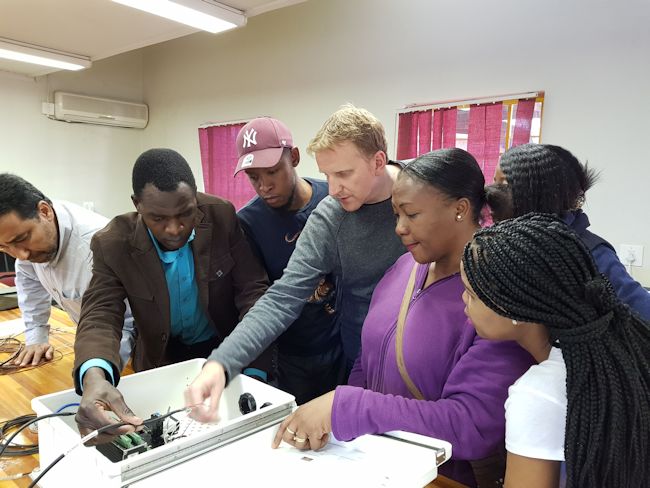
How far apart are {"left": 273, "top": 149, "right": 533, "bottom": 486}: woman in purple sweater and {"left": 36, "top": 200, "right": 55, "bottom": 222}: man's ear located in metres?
1.18

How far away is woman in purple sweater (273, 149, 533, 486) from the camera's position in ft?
2.64

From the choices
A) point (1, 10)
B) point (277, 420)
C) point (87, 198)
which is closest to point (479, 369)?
point (277, 420)

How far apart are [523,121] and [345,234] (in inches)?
74.7

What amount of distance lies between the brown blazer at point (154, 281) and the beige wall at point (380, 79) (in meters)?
2.01

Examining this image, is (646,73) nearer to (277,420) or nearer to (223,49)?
(277,420)

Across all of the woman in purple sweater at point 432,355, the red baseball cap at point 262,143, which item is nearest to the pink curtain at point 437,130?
the red baseball cap at point 262,143

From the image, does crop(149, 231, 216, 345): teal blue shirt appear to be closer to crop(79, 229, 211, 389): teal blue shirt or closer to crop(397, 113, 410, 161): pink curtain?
crop(79, 229, 211, 389): teal blue shirt

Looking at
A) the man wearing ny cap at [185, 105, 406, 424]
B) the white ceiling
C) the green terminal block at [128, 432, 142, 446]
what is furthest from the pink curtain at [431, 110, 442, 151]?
the green terminal block at [128, 432, 142, 446]

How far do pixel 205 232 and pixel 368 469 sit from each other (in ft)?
2.86

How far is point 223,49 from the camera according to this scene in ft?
14.3

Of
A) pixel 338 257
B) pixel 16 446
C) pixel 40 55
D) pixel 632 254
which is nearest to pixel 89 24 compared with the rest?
pixel 40 55

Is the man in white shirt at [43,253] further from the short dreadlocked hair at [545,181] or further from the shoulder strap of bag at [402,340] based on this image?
the short dreadlocked hair at [545,181]

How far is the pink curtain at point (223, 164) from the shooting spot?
4.23m

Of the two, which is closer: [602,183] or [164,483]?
[164,483]
